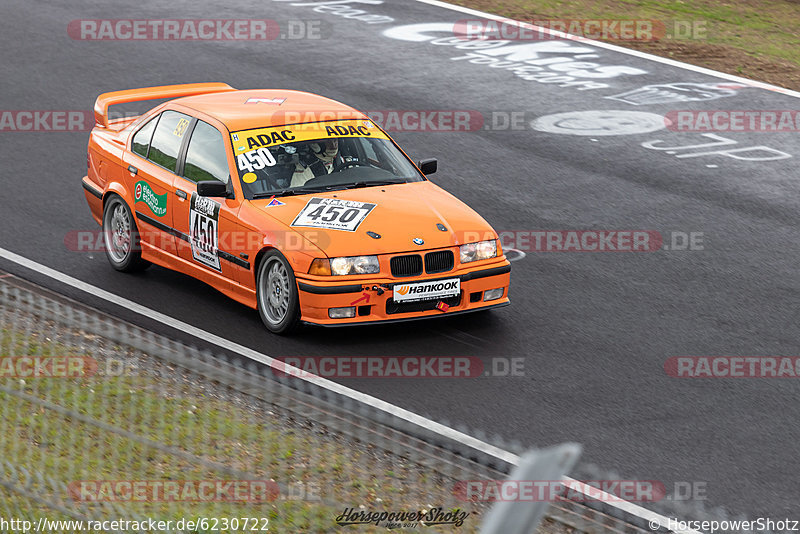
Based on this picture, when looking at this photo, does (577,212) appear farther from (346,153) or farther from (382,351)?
(382,351)

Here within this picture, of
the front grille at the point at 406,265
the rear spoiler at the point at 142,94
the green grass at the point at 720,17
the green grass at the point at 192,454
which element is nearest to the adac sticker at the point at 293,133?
the front grille at the point at 406,265

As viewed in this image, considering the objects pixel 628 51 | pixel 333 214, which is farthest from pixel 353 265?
pixel 628 51

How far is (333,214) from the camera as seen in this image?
31.0 ft

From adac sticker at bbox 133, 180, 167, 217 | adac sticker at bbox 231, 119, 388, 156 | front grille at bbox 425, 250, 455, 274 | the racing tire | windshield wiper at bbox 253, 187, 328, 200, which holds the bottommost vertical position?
the racing tire

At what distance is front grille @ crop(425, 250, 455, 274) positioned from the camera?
928 cm

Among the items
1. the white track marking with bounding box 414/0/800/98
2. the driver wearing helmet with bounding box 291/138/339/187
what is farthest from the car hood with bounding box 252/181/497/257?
the white track marking with bounding box 414/0/800/98

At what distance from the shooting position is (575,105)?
1648 cm

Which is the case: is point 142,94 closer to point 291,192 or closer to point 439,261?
point 291,192

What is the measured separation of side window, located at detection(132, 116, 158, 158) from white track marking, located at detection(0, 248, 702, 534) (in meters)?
1.29

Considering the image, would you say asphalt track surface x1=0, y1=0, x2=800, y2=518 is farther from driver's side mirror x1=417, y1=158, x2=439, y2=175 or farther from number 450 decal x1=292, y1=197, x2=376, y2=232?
driver's side mirror x1=417, y1=158, x2=439, y2=175

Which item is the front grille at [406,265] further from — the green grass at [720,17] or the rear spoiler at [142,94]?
the green grass at [720,17]

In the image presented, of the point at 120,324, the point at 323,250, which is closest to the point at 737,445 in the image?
the point at 323,250

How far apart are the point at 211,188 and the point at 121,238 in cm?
181

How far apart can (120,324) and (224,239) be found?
1067 mm
